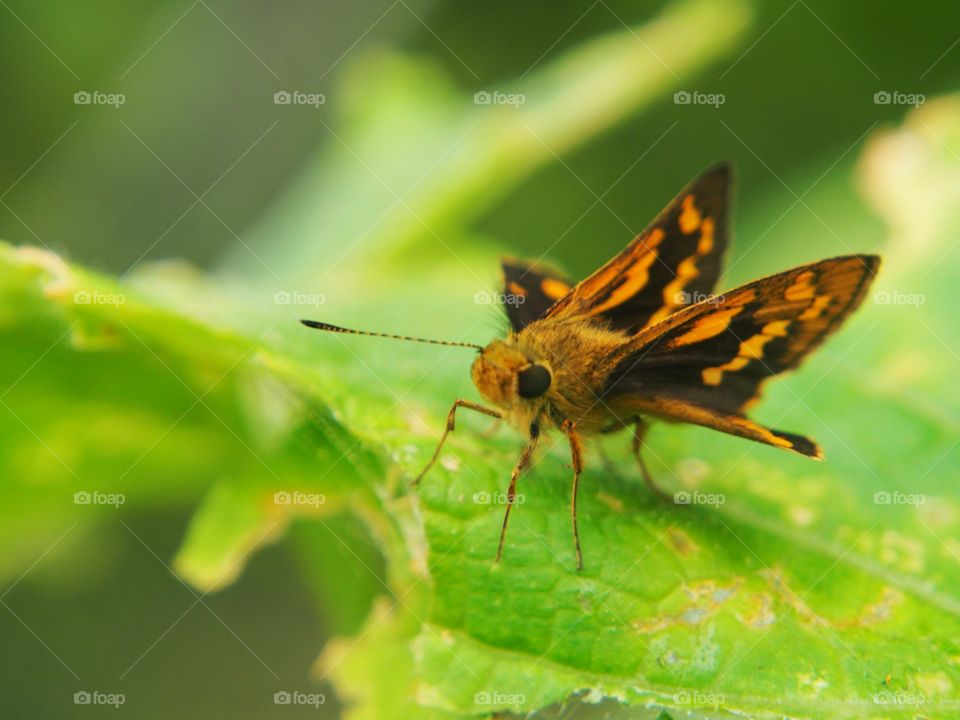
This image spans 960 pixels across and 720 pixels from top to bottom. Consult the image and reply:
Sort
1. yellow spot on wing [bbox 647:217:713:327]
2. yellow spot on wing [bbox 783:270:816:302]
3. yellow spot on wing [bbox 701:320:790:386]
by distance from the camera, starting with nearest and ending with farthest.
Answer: yellow spot on wing [bbox 783:270:816:302]
yellow spot on wing [bbox 701:320:790:386]
yellow spot on wing [bbox 647:217:713:327]

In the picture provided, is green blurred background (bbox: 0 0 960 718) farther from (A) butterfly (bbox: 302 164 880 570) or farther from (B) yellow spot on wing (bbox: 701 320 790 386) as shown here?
(B) yellow spot on wing (bbox: 701 320 790 386)

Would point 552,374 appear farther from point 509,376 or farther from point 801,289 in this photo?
point 801,289

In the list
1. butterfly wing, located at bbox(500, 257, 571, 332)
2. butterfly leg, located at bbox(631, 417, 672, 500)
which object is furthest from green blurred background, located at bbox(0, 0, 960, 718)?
butterfly leg, located at bbox(631, 417, 672, 500)

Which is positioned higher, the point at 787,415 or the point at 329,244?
the point at 329,244

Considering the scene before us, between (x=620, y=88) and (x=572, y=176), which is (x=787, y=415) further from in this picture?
(x=572, y=176)

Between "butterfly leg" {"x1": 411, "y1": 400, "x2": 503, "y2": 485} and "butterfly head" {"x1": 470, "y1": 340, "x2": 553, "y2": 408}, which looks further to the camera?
"butterfly head" {"x1": 470, "y1": 340, "x2": 553, "y2": 408}

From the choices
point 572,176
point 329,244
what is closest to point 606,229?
point 572,176

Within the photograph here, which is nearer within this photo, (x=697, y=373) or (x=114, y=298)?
(x=114, y=298)
